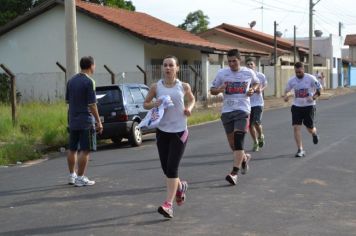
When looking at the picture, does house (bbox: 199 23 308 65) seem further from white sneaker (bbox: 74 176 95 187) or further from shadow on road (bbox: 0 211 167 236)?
shadow on road (bbox: 0 211 167 236)

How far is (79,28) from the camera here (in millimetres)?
27922

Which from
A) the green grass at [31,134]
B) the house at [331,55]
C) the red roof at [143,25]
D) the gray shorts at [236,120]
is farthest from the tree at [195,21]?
the gray shorts at [236,120]

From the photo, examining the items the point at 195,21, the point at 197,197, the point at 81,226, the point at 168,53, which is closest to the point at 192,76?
the point at 168,53

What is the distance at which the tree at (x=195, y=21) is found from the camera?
73250mm

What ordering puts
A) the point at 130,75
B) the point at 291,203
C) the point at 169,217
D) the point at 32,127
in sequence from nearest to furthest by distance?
1. the point at 169,217
2. the point at 291,203
3. the point at 32,127
4. the point at 130,75

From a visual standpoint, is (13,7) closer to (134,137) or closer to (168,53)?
(168,53)

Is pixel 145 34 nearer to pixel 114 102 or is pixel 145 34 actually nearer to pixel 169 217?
pixel 114 102

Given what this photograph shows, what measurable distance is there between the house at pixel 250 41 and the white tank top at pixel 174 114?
36323mm

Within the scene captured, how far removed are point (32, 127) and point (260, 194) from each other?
9237 millimetres

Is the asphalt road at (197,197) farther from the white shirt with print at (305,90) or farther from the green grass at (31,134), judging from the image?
the white shirt with print at (305,90)

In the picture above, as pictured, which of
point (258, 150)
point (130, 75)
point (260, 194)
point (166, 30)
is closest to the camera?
point (260, 194)

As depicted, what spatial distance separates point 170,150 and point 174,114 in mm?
397

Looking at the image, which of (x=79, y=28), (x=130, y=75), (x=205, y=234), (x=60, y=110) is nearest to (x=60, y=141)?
(x=60, y=110)

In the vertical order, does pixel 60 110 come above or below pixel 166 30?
below
